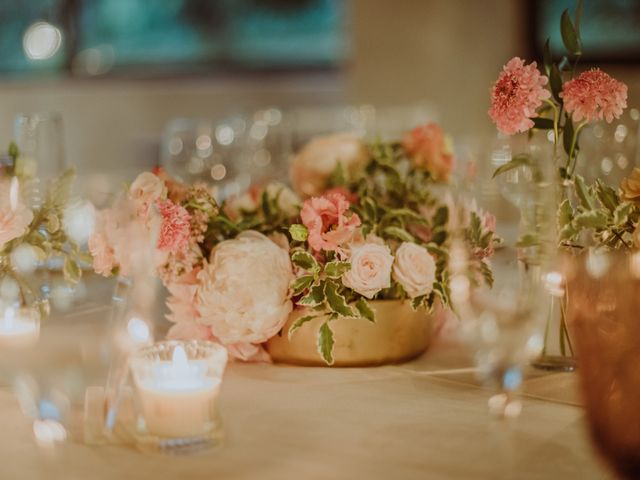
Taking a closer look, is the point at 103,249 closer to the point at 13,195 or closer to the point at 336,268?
the point at 13,195

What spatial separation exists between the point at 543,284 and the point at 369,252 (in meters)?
0.19

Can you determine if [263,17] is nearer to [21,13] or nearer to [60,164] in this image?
[21,13]

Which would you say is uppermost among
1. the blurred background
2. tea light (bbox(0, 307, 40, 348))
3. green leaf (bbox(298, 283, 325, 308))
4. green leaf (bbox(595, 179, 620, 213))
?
the blurred background

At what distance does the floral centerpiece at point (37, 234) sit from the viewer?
1.08m

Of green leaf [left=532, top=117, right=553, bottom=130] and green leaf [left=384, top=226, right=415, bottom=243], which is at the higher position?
green leaf [left=532, top=117, right=553, bottom=130]

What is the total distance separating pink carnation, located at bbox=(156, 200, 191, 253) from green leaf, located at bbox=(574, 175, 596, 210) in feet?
1.48

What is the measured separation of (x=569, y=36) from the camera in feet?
3.38

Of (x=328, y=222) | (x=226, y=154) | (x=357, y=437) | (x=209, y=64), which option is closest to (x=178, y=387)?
(x=357, y=437)

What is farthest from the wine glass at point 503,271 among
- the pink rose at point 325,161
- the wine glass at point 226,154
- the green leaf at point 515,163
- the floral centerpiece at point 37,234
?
the wine glass at point 226,154

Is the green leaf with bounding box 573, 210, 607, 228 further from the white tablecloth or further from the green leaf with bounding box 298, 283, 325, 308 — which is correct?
the green leaf with bounding box 298, 283, 325, 308

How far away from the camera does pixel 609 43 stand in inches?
152

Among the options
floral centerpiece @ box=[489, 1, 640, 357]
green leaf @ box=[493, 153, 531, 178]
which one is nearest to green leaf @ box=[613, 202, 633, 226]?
floral centerpiece @ box=[489, 1, 640, 357]

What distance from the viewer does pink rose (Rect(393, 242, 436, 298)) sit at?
103cm

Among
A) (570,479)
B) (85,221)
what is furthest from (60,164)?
(570,479)
